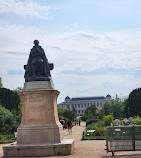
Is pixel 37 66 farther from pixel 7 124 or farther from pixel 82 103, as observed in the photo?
pixel 82 103

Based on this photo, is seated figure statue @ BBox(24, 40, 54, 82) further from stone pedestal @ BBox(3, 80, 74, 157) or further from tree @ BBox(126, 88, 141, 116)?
tree @ BBox(126, 88, 141, 116)

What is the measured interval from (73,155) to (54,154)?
973 millimetres

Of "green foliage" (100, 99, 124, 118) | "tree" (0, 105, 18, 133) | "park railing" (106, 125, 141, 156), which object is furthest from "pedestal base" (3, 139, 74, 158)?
"green foliage" (100, 99, 124, 118)

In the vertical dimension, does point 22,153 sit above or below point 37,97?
below

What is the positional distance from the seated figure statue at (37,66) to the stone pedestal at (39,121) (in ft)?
1.24

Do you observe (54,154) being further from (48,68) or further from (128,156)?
(48,68)

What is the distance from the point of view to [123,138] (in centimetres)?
1560

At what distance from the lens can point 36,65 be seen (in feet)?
58.1

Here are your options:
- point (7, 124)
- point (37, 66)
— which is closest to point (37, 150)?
→ point (37, 66)

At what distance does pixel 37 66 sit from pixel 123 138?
623 cm

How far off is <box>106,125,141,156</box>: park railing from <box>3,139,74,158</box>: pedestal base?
7.01ft

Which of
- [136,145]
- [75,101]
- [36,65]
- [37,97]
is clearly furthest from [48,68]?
[75,101]

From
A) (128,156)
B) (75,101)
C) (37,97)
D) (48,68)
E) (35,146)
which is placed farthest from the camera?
(75,101)

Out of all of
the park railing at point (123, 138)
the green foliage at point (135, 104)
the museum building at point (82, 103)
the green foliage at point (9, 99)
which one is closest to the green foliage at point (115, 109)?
the green foliage at point (135, 104)
